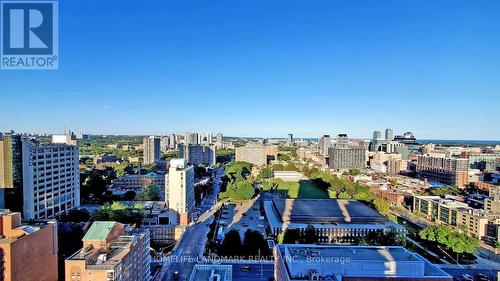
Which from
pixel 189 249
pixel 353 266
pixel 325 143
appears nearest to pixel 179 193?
pixel 189 249

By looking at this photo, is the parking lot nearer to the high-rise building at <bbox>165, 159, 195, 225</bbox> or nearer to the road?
the road

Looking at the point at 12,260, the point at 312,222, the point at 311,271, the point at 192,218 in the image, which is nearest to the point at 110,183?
the point at 192,218

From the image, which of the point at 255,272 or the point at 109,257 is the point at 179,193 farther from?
the point at 109,257

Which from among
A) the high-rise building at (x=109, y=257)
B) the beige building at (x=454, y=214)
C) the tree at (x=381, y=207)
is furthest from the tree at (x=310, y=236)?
the beige building at (x=454, y=214)

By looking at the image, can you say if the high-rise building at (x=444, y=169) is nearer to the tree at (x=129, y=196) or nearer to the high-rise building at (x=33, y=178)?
the tree at (x=129, y=196)

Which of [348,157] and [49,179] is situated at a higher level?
[49,179]

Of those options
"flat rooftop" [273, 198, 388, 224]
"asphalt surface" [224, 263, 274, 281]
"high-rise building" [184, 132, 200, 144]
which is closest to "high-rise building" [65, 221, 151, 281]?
"asphalt surface" [224, 263, 274, 281]

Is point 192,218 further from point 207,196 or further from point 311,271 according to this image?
point 311,271
